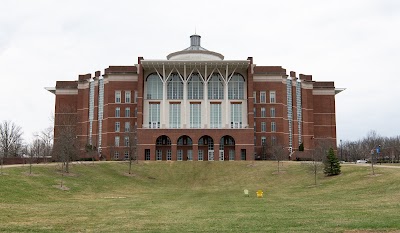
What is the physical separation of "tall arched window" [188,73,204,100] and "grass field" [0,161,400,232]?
18662mm

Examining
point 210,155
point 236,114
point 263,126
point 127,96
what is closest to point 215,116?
point 236,114

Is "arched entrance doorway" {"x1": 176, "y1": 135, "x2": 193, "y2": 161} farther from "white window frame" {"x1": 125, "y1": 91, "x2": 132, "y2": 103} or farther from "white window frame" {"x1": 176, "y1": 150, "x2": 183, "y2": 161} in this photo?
"white window frame" {"x1": 125, "y1": 91, "x2": 132, "y2": 103}

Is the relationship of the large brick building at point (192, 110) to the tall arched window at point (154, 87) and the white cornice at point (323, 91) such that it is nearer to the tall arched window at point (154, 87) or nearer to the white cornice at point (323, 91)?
the tall arched window at point (154, 87)

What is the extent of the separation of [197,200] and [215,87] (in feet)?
174

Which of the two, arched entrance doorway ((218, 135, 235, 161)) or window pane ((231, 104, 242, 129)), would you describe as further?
window pane ((231, 104, 242, 129))

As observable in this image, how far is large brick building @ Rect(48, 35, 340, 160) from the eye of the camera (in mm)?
81875

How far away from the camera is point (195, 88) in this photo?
85375 mm

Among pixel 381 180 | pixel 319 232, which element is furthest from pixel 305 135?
pixel 319 232

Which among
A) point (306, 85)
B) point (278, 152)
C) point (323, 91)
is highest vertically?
point (306, 85)

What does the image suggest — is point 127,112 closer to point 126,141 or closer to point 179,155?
point 126,141

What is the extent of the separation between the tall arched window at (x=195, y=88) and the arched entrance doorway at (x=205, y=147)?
7.73m

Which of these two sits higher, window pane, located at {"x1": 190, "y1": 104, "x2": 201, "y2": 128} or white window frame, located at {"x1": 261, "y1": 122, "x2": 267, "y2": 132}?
window pane, located at {"x1": 190, "y1": 104, "x2": 201, "y2": 128}

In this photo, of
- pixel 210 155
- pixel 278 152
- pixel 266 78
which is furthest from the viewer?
pixel 266 78

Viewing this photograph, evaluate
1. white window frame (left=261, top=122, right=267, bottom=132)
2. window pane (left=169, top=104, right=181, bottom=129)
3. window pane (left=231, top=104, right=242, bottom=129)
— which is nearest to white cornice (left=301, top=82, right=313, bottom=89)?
white window frame (left=261, top=122, right=267, bottom=132)
